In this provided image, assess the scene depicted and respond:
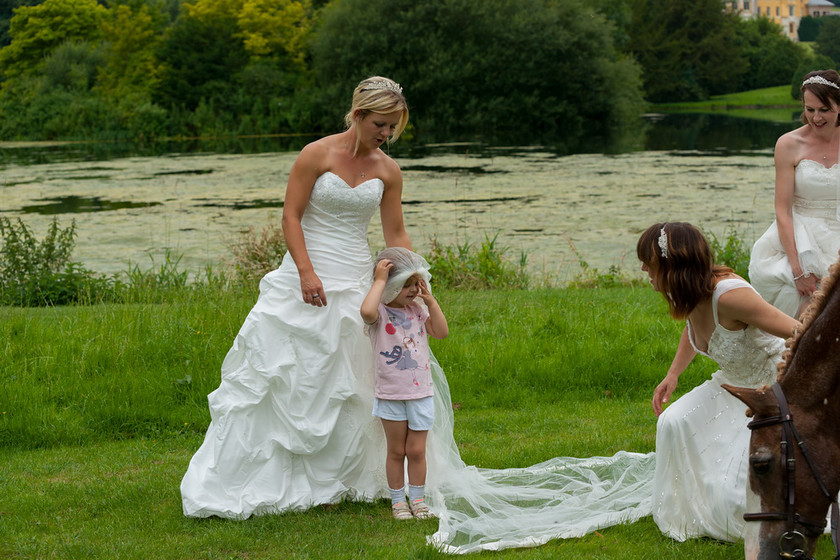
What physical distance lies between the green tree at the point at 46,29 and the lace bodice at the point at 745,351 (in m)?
60.6

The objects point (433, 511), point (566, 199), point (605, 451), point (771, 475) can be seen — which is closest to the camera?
point (771, 475)

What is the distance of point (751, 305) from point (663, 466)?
924 mm

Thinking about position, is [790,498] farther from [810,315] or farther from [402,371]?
[402,371]

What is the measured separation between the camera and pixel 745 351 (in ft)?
14.0

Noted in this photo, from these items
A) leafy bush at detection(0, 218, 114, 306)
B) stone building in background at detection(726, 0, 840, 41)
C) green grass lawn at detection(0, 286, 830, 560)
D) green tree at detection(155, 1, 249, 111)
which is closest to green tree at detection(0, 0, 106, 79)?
green tree at detection(155, 1, 249, 111)

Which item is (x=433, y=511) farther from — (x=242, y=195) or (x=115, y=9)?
(x=115, y=9)

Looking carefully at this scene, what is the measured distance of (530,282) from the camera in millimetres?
11797

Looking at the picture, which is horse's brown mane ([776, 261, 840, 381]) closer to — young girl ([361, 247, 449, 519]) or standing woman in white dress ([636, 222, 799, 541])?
standing woman in white dress ([636, 222, 799, 541])

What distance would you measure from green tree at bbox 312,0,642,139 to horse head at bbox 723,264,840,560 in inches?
1638

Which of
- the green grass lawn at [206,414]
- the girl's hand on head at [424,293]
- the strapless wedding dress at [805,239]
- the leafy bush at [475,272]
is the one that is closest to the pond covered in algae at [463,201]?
the leafy bush at [475,272]

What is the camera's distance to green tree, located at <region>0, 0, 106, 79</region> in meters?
59.0

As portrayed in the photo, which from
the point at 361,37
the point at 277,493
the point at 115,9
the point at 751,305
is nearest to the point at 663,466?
the point at 751,305

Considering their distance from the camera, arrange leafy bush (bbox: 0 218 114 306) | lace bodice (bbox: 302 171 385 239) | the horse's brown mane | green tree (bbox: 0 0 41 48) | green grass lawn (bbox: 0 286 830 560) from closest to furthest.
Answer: the horse's brown mane < green grass lawn (bbox: 0 286 830 560) < lace bodice (bbox: 302 171 385 239) < leafy bush (bbox: 0 218 114 306) < green tree (bbox: 0 0 41 48)

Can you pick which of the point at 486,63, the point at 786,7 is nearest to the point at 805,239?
the point at 486,63
